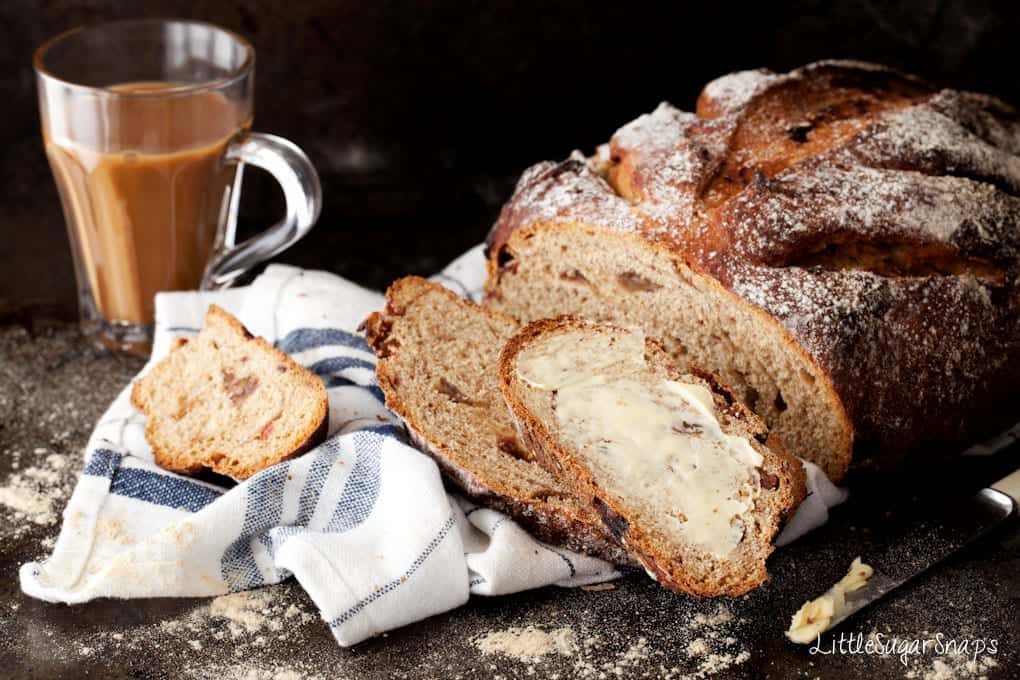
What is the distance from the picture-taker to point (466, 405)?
2959 millimetres

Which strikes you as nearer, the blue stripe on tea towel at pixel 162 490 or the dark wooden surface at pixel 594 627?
the dark wooden surface at pixel 594 627

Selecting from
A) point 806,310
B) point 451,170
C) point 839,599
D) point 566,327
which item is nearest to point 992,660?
point 839,599

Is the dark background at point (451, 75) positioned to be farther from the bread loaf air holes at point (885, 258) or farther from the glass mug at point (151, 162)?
the bread loaf air holes at point (885, 258)

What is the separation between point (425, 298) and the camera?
324cm

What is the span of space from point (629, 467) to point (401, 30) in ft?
8.06

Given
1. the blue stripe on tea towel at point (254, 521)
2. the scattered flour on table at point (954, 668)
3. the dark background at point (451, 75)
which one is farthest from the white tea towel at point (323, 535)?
the dark background at point (451, 75)

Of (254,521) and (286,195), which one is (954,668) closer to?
(254,521)

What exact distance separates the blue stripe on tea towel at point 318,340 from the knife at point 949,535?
1.40m

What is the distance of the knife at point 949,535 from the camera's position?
262 centimetres

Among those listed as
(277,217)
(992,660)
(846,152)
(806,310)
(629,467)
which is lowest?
(277,217)

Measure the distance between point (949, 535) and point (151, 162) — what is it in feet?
7.33

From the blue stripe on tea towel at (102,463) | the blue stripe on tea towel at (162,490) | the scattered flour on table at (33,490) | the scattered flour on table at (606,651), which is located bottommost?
the scattered flour on table at (33,490)

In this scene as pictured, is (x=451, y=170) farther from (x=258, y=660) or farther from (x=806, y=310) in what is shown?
(x=258, y=660)

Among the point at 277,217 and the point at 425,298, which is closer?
the point at 425,298
